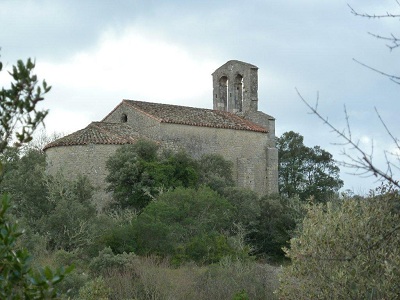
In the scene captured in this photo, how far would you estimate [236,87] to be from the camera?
4425 centimetres

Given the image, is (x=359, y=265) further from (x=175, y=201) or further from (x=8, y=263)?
(x=175, y=201)

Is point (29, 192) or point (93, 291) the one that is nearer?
point (93, 291)

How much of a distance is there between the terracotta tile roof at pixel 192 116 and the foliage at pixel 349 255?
23.1 meters

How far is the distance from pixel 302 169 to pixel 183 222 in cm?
2222

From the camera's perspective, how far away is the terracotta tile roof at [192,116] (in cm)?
3816

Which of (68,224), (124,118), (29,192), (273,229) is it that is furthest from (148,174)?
(124,118)

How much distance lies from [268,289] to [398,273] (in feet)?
39.6

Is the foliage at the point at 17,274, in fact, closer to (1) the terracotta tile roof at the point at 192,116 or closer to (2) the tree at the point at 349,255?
(2) the tree at the point at 349,255

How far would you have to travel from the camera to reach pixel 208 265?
2742 cm

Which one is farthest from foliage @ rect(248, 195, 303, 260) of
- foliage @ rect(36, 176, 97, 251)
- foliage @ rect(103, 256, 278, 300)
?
foliage @ rect(103, 256, 278, 300)

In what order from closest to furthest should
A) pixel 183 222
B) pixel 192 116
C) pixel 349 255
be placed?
pixel 349 255, pixel 183 222, pixel 192 116

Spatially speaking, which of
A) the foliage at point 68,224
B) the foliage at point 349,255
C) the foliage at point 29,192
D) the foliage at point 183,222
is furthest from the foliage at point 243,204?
the foliage at point 349,255

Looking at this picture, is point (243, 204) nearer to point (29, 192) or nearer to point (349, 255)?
point (29, 192)

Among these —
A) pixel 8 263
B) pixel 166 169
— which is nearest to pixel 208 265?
pixel 166 169
